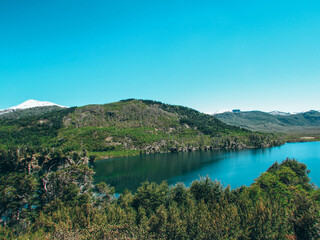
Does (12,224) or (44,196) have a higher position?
(44,196)

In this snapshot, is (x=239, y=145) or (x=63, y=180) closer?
(x=63, y=180)

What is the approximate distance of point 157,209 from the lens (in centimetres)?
2839

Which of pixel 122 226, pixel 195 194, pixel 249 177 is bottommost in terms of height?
pixel 249 177

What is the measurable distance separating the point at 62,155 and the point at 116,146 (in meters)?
107

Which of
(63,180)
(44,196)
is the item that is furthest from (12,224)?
(63,180)

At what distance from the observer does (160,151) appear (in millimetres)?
190750

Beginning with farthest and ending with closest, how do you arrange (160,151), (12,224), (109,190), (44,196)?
(160,151) < (109,190) < (44,196) < (12,224)

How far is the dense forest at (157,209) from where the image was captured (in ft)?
73.7

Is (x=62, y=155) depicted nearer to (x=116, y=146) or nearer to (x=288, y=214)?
(x=288, y=214)

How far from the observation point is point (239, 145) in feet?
655

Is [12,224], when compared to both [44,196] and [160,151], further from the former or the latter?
[160,151]

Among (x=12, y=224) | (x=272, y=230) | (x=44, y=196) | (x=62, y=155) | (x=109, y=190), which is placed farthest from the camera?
(x=62, y=155)

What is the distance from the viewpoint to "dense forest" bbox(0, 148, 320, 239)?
22.5 m

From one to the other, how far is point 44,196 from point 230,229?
40.5 m
